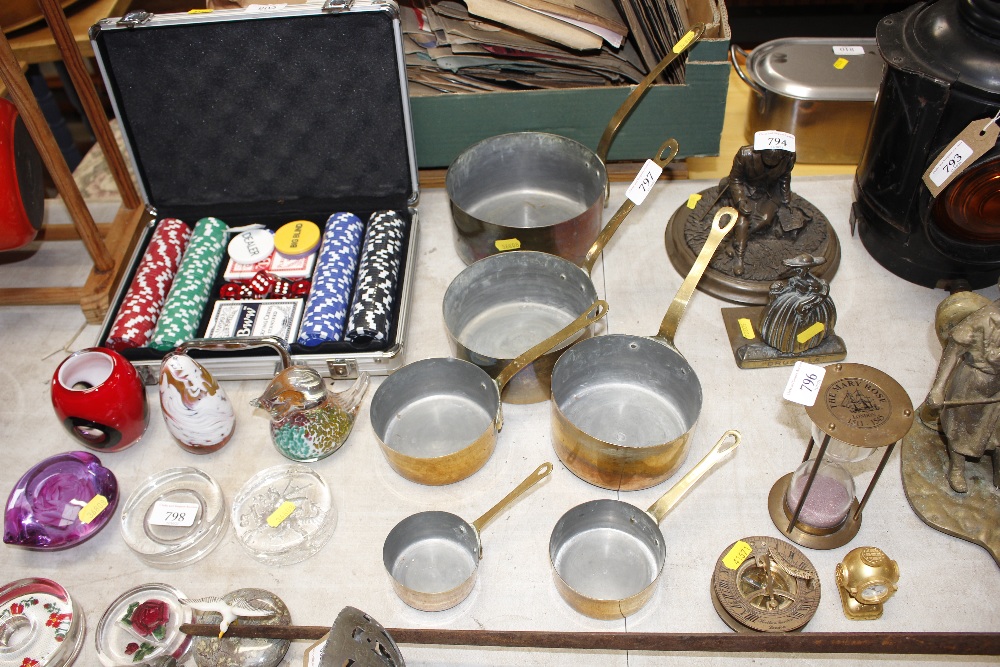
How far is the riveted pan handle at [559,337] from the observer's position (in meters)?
1.45

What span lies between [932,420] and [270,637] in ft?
3.88

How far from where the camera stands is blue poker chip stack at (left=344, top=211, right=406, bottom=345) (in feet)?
5.30

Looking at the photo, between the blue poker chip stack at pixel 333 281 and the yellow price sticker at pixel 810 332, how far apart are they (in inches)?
35.2

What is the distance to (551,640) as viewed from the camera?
1.17 metres

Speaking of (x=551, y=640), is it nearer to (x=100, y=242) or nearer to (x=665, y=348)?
(x=665, y=348)

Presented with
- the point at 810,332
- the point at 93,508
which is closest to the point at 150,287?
the point at 93,508

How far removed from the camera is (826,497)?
1366 millimetres

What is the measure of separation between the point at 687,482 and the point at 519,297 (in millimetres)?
574

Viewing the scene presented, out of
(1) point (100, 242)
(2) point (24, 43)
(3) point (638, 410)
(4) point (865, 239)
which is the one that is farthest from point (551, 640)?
(2) point (24, 43)

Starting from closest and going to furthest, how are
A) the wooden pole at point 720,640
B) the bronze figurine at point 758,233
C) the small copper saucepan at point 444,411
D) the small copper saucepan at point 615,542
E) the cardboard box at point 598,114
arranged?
the wooden pole at point 720,640 → the small copper saucepan at point 615,542 → the small copper saucepan at point 444,411 → the bronze figurine at point 758,233 → the cardboard box at point 598,114

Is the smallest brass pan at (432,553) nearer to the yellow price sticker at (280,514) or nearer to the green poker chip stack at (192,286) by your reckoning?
the yellow price sticker at (280,514)

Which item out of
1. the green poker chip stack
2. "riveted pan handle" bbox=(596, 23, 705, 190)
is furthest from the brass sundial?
the green poker chip stack

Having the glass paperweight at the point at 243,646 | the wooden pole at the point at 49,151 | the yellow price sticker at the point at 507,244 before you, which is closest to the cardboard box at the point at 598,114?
the yellow price sticker at the point at 507,244

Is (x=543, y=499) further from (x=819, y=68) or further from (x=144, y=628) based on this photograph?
(x=819, y=68)
